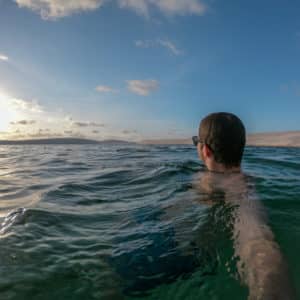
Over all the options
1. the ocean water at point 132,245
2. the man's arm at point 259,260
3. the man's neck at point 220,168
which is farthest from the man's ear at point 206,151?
the man's arm at point 259,260

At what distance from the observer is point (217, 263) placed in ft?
10.8

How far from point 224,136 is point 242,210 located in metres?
1.02

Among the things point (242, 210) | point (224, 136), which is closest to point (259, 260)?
point (242, 210)

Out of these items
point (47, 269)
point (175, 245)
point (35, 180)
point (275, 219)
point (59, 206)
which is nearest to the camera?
point (47, 269)

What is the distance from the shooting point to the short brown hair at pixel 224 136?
179 inches

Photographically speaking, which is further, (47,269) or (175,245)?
(175,245)

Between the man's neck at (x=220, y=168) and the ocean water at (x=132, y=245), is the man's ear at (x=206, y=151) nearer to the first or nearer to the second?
the man's neck at (x=220, y=168)

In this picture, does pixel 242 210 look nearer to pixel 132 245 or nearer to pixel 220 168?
pixel 220 168

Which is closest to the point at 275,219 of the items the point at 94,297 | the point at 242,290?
the point at 242,290

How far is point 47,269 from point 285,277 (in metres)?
2.19

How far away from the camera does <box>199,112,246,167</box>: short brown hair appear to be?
454 cm

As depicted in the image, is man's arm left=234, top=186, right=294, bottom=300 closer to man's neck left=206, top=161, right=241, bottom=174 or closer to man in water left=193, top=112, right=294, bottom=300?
man in water left=193, top=112, right=294, bottom=300

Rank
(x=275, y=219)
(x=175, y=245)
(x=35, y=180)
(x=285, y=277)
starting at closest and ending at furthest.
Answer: (x=285, y=277) < (x=175, y=245) < (x=275, y=219) < (x=35, y=180)

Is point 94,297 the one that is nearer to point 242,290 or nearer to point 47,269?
point 47,269
